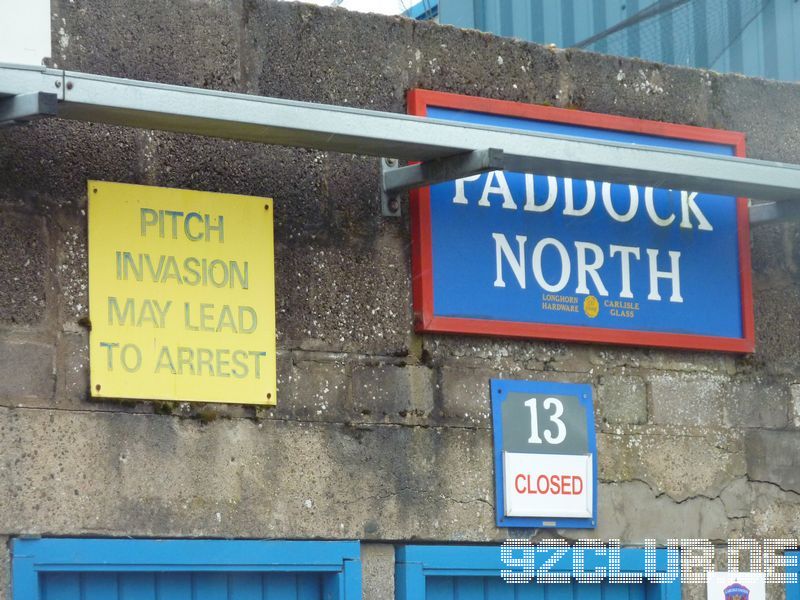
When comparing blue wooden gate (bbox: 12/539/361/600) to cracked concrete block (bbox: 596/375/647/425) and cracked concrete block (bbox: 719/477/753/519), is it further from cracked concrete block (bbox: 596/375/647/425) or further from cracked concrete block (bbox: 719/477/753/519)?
cracked concrete block (bbox: 719/477/753/519)

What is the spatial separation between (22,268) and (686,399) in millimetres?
2670

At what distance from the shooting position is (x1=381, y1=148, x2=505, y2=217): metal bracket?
16.5 feet

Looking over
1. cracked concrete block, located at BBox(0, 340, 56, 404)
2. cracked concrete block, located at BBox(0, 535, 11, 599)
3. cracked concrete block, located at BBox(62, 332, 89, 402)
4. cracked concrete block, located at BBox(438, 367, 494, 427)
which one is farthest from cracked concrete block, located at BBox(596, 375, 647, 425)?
cracked concrete block, located at BBox(0, 535, 11, 599)

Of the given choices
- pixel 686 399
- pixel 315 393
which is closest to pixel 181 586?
pixel 315 393

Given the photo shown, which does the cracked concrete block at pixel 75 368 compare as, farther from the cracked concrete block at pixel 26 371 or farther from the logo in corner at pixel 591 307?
the logo in corner at pixel 591 307

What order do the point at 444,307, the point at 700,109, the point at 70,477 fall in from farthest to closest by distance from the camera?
the point at 700,109 → the point at 444,307 → the point at 70,477

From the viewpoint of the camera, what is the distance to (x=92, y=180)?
15.8ft

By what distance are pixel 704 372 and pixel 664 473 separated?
469mm

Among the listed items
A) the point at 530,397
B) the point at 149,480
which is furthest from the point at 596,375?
the point at 149,480

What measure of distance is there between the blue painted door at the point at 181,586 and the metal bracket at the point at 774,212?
2.41 m

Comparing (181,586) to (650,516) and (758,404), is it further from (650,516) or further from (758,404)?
(758,404)

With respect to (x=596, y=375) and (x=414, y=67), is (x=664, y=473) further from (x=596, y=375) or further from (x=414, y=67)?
(x=414, y=67)

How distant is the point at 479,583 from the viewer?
545 centimetres

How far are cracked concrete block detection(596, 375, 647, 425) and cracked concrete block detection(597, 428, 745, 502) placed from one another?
0.07m
